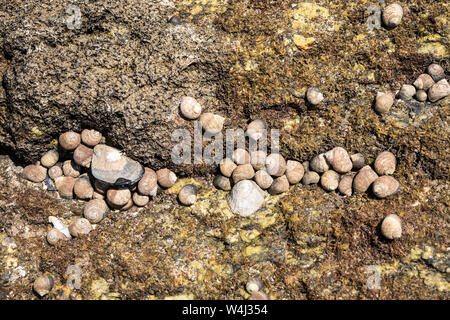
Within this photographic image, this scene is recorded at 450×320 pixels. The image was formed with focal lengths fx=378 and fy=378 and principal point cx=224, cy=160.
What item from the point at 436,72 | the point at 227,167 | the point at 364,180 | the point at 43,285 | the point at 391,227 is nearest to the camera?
Answer: the point at 391,227

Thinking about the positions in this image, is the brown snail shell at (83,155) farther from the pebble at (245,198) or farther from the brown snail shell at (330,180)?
the brown snail shell at (330,180)

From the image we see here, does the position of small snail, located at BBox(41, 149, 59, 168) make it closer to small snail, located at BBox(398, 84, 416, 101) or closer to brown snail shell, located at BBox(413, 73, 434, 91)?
small snail, located at BBox(398, 84, 416, 101)

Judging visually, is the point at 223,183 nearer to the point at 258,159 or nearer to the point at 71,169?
the point at 258,159

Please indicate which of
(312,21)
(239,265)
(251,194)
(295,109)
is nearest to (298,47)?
(312,21)

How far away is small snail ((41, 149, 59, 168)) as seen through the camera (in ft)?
13.7

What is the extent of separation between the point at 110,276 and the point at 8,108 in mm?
2035

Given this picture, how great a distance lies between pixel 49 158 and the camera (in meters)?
4.17

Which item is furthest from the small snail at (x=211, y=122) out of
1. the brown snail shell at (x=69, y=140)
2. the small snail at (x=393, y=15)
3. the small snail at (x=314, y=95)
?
the small snail at (x=393, y=15)

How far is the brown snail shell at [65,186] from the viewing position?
408cm

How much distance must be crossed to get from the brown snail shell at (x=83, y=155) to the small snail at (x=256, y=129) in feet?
5.54

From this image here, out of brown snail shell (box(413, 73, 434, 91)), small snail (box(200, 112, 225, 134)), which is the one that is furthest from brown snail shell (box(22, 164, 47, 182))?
brown snail shell (box(413, 73, 434, 91))

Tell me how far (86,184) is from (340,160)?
268cm

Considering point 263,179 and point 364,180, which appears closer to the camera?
point 364,180

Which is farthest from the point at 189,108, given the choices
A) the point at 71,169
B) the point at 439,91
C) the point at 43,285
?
the point at 439,91
